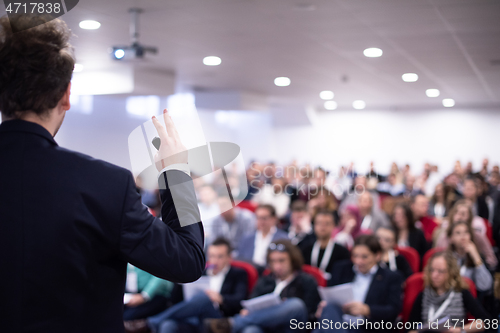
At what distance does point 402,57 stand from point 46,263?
194 inches

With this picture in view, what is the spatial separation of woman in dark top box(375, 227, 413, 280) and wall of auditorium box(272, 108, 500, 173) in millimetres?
5860

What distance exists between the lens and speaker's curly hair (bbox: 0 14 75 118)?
0.80 m

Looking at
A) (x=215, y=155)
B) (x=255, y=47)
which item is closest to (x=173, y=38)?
(x=255, y=47)

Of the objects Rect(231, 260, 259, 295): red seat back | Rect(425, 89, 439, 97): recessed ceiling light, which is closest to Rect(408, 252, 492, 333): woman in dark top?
Rect(231, 260, 259, 295): red seat back

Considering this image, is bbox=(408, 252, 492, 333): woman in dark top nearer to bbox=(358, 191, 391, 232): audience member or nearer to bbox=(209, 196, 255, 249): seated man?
bbox=(358, 191, 391, 232): audience member

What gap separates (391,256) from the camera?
12.4 feet

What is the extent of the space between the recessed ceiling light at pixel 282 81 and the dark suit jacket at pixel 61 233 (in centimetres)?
603

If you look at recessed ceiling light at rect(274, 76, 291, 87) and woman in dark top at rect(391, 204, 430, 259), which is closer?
woman in dark top at rect(391, 204, 430, 259)

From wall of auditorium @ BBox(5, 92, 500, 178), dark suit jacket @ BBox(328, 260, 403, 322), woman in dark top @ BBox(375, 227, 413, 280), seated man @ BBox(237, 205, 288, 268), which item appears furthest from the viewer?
wall of auditorium @ BBox(5, 92, 500, 178)

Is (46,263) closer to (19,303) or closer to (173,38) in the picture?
(19,303)

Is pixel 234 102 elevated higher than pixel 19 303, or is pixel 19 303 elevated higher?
pixel 234 102

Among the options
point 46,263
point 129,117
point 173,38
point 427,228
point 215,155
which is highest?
point 173,38

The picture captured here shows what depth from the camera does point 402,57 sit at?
16.7ft

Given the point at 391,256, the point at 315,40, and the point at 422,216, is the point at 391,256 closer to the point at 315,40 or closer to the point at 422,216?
the point at 422,216
